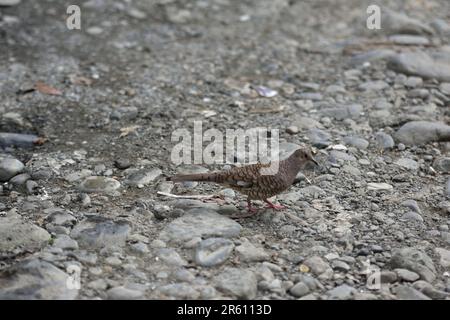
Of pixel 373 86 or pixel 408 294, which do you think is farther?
pixel 373 86

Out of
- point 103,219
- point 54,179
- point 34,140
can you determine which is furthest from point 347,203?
point 34,140

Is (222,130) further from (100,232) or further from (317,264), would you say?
(317,264)

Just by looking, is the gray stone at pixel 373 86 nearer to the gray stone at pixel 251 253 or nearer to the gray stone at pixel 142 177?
the gray stone at pixel 142 177

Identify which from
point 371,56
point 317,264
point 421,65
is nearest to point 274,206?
point 317,264

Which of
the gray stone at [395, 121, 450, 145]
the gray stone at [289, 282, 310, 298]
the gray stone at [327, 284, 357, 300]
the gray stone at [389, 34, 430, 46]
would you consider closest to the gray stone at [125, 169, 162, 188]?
the gray stone at [289, 282, 310, 298]

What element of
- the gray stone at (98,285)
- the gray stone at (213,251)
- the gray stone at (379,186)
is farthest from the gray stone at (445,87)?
the gray stone at (98,285)

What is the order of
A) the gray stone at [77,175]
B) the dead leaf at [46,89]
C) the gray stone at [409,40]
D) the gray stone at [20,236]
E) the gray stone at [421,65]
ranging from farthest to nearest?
1. the gray stone at [409,40]
2. the gray stone at [421,65]
3. the dead leaf at [46,89]
4. the gray stone at [77,175]
5. the gray stone at [20,236]
